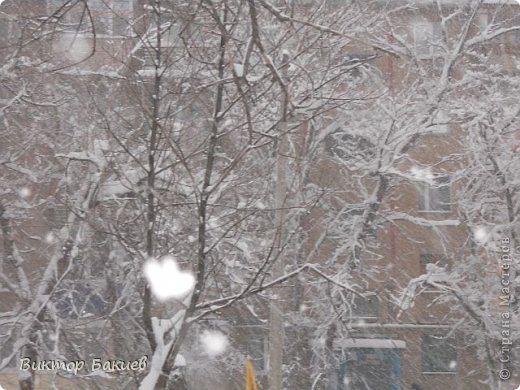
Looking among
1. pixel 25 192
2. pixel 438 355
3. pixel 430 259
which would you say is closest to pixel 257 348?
pixel 430 259

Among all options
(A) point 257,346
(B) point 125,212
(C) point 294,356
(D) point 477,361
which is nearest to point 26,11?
(B) point 125,212

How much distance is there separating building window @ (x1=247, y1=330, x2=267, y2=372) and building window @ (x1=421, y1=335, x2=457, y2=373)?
11.7 ft

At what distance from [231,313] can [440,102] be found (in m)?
4.81

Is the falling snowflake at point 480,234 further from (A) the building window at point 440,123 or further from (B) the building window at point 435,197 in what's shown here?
(A) the building window at point 440,123

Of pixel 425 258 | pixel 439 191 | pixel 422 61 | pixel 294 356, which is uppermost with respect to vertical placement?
pixel 422 61

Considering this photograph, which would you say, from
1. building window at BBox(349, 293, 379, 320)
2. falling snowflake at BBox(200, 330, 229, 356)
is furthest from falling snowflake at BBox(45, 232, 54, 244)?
building window at BBox(349, 293, 379, 320)

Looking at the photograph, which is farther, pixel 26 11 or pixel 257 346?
pixel 257 346

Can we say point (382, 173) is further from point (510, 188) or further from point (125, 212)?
point (125, 212)

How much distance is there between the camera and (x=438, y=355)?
13.7m

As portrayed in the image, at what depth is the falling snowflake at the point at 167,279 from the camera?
4.82m

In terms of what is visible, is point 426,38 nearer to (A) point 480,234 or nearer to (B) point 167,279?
(A) point 480,234

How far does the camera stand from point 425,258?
42.5ft

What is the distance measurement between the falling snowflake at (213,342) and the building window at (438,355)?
14.2ft

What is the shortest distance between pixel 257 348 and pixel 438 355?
420 cm
